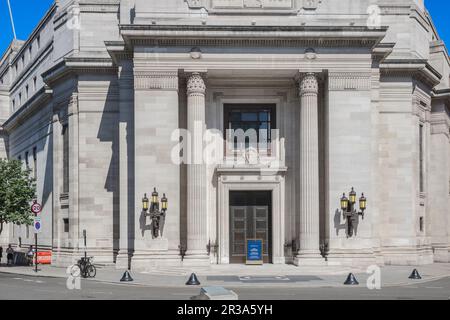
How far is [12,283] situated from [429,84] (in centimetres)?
3090

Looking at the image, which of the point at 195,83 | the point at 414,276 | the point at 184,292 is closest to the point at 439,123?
the point at 414,276

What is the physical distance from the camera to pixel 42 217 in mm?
53688

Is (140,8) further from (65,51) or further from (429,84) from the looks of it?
(429,84)

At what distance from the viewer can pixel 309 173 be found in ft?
121

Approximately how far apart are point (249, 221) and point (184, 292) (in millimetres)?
13311

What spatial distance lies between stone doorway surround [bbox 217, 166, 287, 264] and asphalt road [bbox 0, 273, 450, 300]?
31.7ft

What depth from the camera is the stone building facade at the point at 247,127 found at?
36.9 meters

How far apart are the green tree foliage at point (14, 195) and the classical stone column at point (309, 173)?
67.7ft

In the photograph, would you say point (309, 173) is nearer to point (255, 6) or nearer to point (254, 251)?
point (254, 251)

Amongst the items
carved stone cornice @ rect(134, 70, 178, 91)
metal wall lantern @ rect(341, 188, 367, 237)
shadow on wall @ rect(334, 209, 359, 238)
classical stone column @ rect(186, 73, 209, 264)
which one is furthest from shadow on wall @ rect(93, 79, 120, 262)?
metal wall lantern @ rect(341, 188, 367, 237)

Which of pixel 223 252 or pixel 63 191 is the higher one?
pixel 63 191

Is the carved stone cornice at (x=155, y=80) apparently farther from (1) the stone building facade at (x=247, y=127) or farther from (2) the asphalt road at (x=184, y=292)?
(2) the asphalt road at (x=184, y=292)

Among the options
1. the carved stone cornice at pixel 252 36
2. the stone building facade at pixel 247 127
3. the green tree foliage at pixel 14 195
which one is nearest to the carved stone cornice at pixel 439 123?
the stone building facade at pixel 247 127

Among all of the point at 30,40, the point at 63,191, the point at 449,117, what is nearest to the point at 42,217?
the point at 63,191
